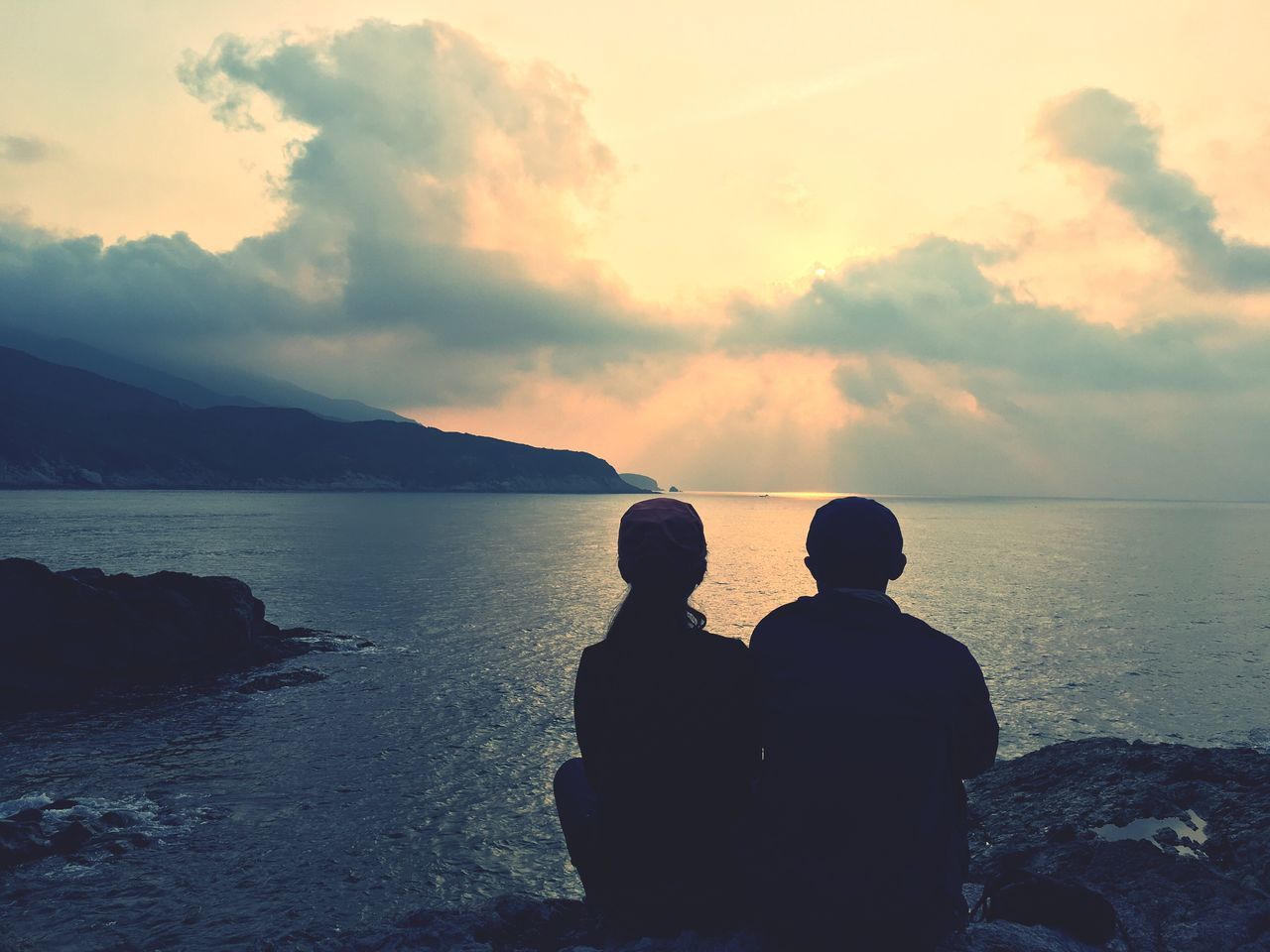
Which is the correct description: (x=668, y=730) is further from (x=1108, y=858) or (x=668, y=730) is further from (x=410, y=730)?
(x=410, y=730)

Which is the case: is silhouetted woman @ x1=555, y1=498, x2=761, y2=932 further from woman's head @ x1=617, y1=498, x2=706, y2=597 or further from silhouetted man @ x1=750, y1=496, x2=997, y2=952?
silhouetted man @ x1=750, y1=496, x2=997, y2=952

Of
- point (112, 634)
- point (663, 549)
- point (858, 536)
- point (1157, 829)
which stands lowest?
point (112, 634)

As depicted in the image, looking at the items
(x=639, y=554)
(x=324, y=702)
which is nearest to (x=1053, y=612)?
(x=324, y=702)

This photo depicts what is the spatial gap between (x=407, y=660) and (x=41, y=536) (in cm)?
6669

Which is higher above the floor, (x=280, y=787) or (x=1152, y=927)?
(x=1152, y=927)

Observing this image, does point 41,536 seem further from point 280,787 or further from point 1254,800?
point 1254,800

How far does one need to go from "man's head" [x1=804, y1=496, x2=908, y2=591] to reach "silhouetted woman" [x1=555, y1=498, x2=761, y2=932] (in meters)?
0.66

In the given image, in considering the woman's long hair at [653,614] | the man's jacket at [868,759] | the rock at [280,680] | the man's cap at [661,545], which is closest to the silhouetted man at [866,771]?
the man's jacket at [868,759]

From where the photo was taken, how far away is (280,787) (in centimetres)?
1582

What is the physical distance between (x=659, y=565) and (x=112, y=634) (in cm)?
2760

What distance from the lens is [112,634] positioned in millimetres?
24984

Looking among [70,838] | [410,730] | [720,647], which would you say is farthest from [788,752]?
[410,730]

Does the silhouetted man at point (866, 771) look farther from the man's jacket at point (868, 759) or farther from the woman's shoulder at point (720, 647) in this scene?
the woman's shoulder at point (720, 647)

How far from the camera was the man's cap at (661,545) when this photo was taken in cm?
423
